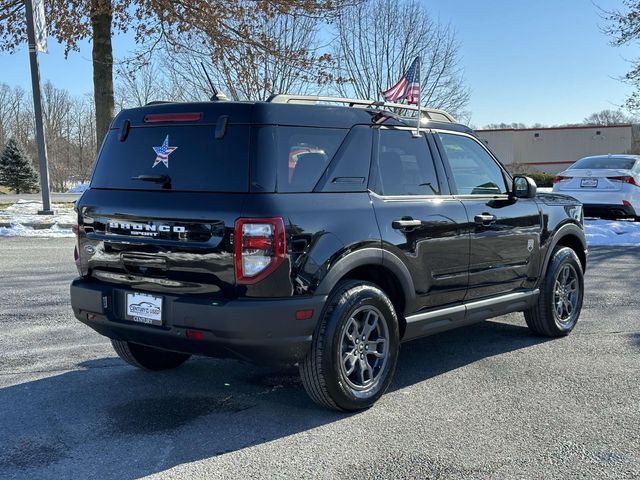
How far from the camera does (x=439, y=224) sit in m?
4.70

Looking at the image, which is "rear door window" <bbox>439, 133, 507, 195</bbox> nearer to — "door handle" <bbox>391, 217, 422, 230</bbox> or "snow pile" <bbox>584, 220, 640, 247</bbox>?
"door handle" <bbox>391, 217, 422, 230</bbox>

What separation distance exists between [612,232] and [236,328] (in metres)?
11.5

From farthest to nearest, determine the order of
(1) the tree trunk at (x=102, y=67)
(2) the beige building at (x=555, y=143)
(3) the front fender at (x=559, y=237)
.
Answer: (2) the beige building at (x=555, y=143)
(1) the tree trunk at (x=102, y=67)
(3) the front fender at (x=559, y=237)

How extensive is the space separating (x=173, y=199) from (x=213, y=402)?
1415mm

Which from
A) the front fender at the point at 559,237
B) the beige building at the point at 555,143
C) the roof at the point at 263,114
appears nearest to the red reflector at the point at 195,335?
the roof at the point at 263,114

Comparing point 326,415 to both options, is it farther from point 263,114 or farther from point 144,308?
point 263,114

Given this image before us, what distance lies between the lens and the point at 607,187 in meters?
13.6

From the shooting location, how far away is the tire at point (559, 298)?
19.3 ft

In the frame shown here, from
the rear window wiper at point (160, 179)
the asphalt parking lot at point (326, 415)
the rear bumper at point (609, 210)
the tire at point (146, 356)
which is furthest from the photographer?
the rear bumper at point (609, 210)

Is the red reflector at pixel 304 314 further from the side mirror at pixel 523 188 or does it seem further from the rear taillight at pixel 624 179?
the rear taillight at pixel 624 179

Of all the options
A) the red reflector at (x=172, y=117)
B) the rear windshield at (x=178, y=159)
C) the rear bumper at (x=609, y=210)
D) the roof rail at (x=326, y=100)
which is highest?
the roof rail at (x=326, y=100)

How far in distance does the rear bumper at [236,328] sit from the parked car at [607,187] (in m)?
11.5

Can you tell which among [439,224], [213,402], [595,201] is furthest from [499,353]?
[595,201]

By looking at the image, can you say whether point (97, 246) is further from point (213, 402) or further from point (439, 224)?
point (439, 224)
